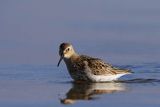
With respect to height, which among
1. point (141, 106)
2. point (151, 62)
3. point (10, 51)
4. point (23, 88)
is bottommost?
point (141, 106)

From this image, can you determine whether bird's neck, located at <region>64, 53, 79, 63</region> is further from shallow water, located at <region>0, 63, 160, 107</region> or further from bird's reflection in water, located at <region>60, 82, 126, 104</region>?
bird's reflection in water, located at <region>60, 82, 126, 104</region>

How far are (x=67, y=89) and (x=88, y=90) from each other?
15.5 inches

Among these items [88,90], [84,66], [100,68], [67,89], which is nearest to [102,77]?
[100,68]

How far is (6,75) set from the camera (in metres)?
14.9

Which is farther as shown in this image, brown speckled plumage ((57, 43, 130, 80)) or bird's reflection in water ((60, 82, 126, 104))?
brown speckled plumage ((57, 43, 130, 80))

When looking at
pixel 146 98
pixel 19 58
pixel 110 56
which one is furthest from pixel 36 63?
pixel 146 98

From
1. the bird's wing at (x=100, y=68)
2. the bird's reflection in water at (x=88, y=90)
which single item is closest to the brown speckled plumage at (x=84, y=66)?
the bird's wing at (x=100, y=68)

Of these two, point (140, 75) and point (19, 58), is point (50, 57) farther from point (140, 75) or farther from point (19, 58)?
point (140, 75)

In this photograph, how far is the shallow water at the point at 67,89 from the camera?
40.2 feet

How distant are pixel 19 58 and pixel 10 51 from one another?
1.79ft

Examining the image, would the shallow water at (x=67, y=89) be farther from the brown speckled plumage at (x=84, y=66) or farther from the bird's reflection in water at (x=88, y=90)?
the brown speckled plumage at (x=84, y=66)

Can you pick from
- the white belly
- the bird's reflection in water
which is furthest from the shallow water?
the white belly

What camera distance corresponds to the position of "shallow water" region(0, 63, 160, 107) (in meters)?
12.3

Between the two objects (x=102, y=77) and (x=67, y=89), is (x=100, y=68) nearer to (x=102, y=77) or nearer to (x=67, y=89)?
(x=102, y=77)
